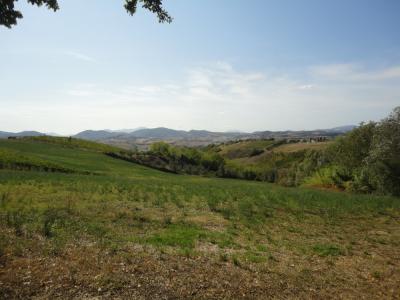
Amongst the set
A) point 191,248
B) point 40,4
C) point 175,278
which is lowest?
point 191,248

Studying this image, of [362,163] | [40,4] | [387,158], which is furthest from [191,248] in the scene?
[362,163]

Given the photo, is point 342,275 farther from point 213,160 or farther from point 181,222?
point 213,160

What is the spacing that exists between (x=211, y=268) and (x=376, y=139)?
38.6 m

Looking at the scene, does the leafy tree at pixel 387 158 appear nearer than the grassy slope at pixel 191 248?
No

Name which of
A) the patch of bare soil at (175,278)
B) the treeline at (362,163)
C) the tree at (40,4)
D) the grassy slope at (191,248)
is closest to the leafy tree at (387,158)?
the treeline at (362,163)

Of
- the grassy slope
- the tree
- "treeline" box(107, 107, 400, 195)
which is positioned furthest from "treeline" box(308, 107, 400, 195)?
the tree

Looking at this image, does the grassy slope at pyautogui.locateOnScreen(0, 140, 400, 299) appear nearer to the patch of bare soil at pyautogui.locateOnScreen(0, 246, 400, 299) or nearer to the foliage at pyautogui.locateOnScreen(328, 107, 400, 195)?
the patch of bare soil at pyautogui.locateOnScreen(0, 246, 400, 299)

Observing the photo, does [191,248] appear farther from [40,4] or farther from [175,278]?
[40,4]

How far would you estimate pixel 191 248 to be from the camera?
14.0m

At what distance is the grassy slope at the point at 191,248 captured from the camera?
388 inches

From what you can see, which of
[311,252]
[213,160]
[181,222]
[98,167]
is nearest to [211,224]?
[181,222]

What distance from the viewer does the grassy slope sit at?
9867mm

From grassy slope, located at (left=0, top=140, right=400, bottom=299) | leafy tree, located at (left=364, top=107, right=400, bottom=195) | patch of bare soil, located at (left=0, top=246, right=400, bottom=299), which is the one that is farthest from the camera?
leafy tree, located at (left=364, top=107, right=400, bottom=195)

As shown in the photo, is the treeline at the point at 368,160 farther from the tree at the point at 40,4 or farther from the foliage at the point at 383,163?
the tree at the point at 40,4
